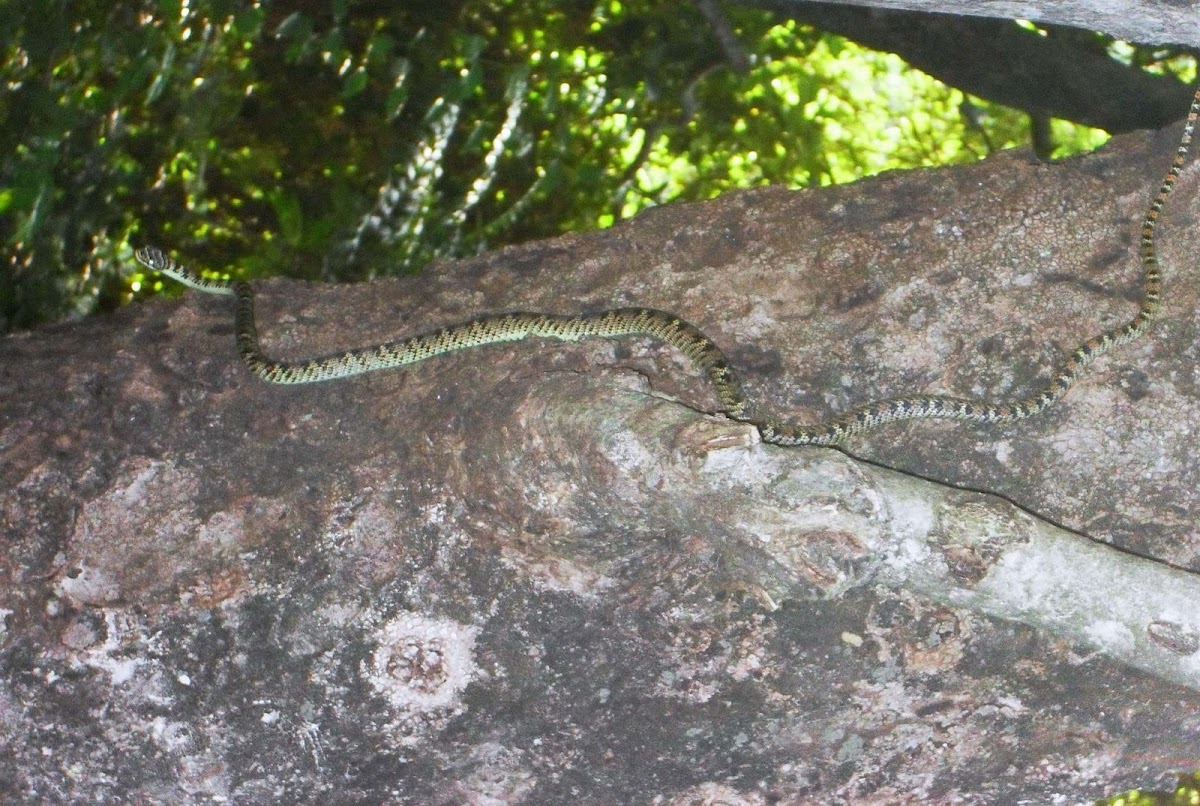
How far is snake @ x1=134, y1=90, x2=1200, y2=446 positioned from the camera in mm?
5746

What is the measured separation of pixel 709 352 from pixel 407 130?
17.4 feet

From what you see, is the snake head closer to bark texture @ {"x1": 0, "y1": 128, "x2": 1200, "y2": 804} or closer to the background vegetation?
the background vegetation

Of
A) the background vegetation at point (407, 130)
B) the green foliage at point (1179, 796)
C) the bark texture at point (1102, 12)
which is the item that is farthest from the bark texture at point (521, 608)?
the green foliage at point (1179, 796)

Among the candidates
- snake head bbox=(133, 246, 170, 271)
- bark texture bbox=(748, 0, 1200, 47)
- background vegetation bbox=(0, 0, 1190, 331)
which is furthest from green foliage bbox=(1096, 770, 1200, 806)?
snake head bbox=(133, 246, 170, 271)

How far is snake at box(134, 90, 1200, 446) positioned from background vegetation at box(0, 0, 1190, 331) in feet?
6.67

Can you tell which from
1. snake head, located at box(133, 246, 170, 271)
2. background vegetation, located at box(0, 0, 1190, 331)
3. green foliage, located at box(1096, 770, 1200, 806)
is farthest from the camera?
green foliage, located at box(1096, 770, 1200, 806)

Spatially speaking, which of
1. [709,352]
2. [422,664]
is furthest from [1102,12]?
→ [422,664]

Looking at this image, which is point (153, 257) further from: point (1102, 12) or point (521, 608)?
point (1102, 12)

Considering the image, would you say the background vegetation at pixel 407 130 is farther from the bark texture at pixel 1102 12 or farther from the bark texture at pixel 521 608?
the bark texture at pixel 1102 12

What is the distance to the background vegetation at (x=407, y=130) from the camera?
802 centimetres

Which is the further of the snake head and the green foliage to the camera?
the green foliage

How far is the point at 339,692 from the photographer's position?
5340 millimetres

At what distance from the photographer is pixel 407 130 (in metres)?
10.0

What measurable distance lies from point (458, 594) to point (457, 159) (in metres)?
6.14
